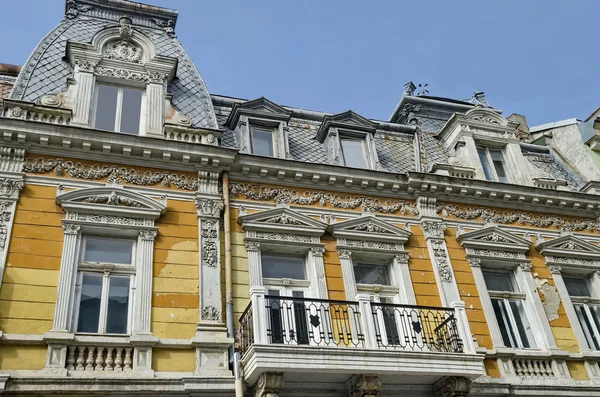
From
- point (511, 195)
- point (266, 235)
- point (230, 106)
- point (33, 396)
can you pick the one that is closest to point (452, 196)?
point (511, 195)

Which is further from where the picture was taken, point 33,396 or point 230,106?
point 230,106

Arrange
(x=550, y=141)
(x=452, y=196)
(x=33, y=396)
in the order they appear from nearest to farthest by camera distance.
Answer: (x=33, y=396), (x=452, y=196), (x=550, y=141)

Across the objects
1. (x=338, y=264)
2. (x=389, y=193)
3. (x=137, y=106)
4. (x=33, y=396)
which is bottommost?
(x=33, y=396)

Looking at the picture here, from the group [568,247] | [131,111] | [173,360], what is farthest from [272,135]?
[568,247]

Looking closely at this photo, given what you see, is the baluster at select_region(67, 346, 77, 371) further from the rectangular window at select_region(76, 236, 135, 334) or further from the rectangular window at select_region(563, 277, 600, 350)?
the rectangular window at select_region(563, 277, 600, 350)

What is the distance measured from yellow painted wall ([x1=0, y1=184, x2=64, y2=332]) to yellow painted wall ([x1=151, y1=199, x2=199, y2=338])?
1.72 m

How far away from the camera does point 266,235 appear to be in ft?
39.3

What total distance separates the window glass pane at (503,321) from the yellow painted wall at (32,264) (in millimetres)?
8894

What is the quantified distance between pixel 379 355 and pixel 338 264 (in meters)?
2.76

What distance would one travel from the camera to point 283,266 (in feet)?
39.5

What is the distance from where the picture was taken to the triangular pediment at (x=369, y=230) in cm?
1248

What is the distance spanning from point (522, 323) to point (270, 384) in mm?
6447

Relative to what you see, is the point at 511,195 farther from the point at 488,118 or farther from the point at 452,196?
the point at 488,118

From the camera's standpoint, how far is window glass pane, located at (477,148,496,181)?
15.2 metres
